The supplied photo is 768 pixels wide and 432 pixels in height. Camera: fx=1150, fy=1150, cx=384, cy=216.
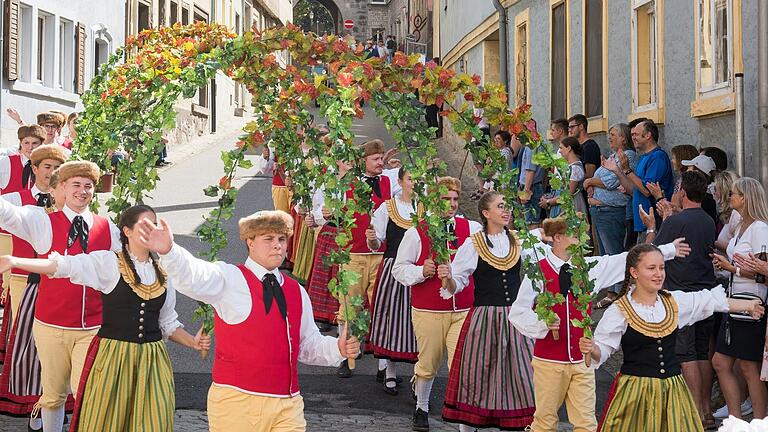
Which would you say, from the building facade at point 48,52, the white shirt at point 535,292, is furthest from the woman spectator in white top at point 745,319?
the building facade at point 48,52

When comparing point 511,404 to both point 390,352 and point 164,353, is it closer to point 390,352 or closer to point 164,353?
point 390,352

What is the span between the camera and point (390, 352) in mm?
8578

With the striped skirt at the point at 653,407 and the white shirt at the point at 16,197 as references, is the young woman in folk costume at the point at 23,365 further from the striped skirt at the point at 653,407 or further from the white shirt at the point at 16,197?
the striped skirt at the point at 653,407

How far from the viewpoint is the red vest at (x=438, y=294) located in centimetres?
786

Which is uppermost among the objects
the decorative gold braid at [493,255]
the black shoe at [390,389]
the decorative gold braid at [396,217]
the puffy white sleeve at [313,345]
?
the decorative gold braid at [396,217]

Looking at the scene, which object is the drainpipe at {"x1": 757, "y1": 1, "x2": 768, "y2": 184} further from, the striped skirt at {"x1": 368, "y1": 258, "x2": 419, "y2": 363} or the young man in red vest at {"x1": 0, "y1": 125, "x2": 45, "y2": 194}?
the young man in red vest at {"x1": 0, "y1": 125, "x2": 45, "y2": 194}

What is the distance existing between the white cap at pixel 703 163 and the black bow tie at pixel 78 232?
14.9ft

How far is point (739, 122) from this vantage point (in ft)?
29.3

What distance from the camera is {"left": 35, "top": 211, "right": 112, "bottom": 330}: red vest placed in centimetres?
656

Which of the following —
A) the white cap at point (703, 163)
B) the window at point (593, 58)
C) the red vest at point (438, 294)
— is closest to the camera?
the red vest at point (438, 294)

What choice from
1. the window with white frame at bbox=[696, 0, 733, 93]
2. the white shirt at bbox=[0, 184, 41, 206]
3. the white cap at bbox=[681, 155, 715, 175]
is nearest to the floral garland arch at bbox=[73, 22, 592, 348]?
the white shirt at bbox=[0, 184, 41, 206]

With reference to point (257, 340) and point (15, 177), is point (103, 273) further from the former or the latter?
point (15, 177)

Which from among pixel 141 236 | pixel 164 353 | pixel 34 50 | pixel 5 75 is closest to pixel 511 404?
pixel 164 353

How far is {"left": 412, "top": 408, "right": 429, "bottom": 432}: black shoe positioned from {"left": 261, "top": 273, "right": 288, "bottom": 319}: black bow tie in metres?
2.63
